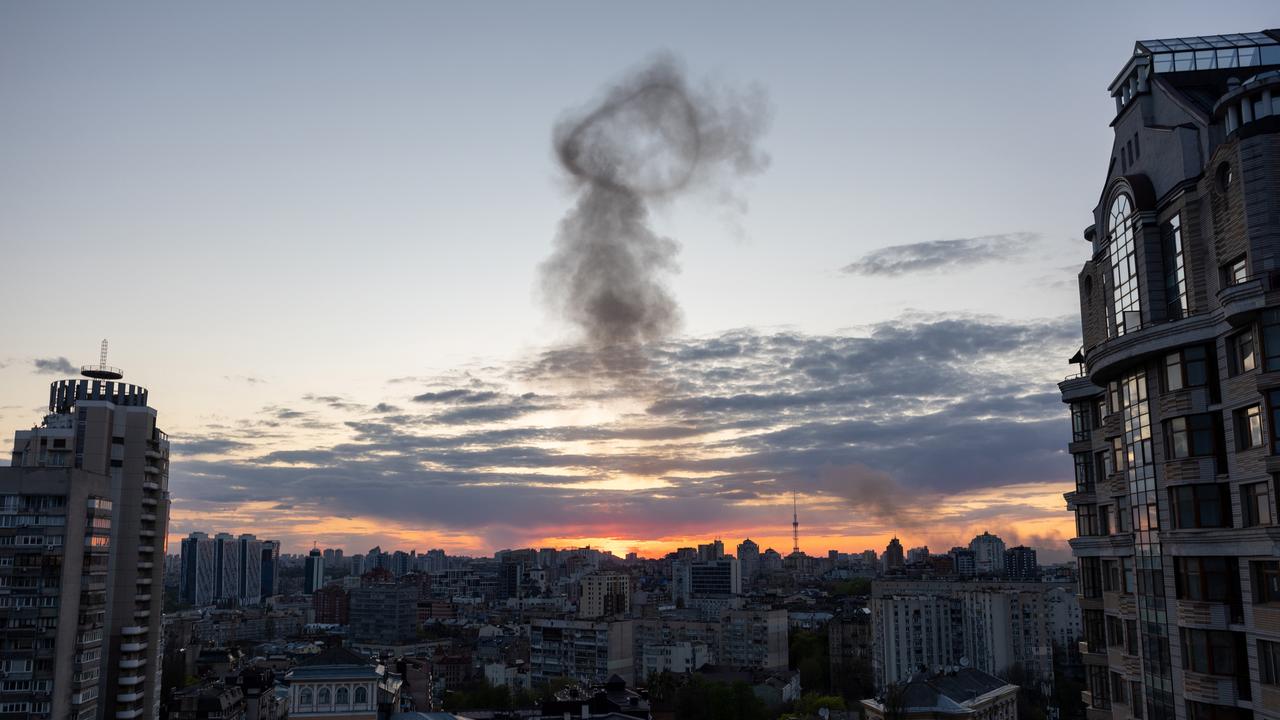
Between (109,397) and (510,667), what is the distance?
78843 mm

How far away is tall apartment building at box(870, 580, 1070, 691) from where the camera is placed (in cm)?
12888

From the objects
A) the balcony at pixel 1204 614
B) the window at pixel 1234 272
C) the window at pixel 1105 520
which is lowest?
the balcony at pixel 1204 614

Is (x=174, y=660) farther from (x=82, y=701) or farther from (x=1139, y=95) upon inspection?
(x=1139, y=95)

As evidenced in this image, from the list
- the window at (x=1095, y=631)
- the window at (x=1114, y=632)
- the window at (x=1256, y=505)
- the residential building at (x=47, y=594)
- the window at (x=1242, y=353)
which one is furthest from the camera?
the residential building at (x=47, y=594)

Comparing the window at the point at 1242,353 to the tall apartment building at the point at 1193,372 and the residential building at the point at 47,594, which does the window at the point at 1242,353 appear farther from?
the residential building at the point at 47,594

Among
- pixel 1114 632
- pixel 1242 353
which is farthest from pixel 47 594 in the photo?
pixel 1242 353

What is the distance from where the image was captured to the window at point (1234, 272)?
23959 millimetres

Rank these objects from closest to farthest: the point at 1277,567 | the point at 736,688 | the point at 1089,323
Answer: the point at 1277,567
the point at 1089,323
the point at 736,688

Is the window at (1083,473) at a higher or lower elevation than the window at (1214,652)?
higher

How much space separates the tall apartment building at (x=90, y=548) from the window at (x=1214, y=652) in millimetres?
58283

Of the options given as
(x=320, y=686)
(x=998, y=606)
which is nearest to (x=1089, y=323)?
(x=320, y=686)

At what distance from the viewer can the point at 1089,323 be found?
35531mm

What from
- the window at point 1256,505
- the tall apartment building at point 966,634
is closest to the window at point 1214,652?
the window at point 1256,505

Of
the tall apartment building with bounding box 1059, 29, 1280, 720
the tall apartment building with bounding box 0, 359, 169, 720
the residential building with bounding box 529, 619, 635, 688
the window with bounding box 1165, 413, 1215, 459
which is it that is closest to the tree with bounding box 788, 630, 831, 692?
the residential building with bounding box 529, 619, 635, 688
